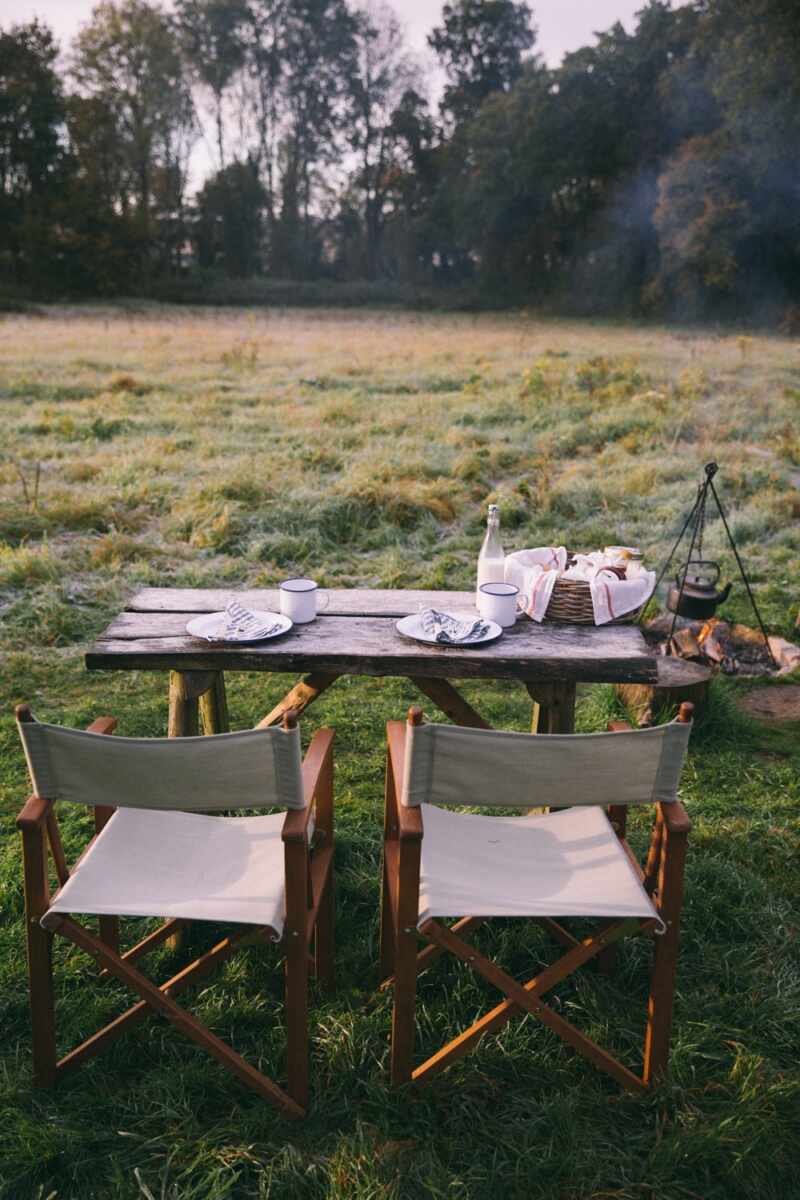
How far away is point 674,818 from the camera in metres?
1.97

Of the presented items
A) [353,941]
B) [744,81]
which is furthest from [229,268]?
[353,941]

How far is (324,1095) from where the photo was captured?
213 centimetres

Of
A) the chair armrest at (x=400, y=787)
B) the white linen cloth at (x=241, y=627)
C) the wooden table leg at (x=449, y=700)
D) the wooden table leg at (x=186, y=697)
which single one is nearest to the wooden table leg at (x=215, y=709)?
the wooden table leg at (x=186, y=697)

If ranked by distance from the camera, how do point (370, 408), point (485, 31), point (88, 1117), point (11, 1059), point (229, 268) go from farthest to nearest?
1. point (485, 31)
2. point (229, 268)
3. point (370, 408)
4. point (11, 1059)
5. point (88, 1117)

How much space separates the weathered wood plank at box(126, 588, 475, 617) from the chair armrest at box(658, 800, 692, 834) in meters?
1.15

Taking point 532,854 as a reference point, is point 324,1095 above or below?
below

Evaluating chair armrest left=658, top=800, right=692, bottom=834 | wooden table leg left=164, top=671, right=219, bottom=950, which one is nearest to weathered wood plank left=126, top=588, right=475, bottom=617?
wooden table leg left=164, top=671, right=219, bottom=950

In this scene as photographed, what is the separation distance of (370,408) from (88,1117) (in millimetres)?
9814

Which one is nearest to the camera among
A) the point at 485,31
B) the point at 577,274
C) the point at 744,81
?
the point at 744,81

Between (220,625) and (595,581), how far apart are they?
1167 millimetres

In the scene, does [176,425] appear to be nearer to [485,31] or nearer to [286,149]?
[286,149]

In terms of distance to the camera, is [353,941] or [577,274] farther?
[577,274]

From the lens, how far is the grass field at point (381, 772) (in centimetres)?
197

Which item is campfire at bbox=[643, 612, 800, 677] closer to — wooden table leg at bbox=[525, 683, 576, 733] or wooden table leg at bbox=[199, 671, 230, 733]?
wooden table leg at bbox=[525, 683, 576, 733]
